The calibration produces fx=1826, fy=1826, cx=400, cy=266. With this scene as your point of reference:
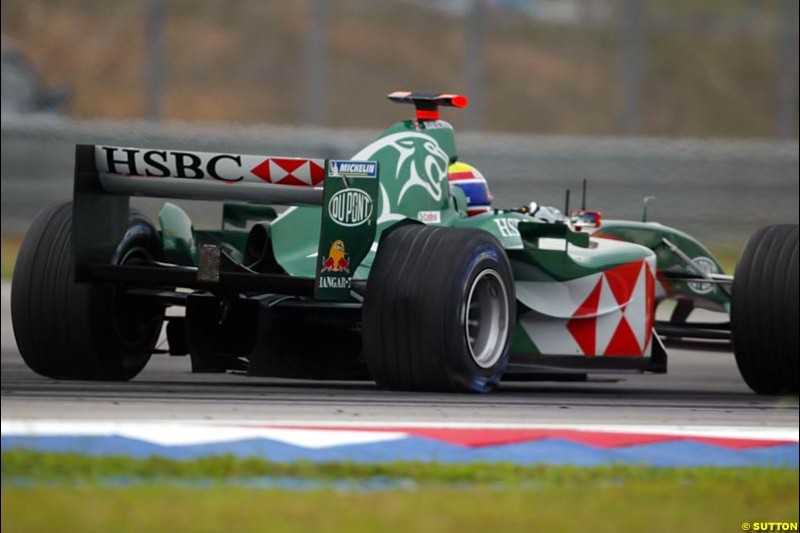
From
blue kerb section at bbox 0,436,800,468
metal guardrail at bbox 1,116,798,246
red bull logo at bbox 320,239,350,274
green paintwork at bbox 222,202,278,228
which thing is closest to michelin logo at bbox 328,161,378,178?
red bull logo at bbox 320,239,350,274

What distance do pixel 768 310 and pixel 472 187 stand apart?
173 centimetres

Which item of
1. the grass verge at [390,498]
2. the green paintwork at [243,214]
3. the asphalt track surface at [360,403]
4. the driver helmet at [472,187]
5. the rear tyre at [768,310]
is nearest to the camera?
the grass verge at [390,498]

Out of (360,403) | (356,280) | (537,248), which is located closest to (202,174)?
(356,280)

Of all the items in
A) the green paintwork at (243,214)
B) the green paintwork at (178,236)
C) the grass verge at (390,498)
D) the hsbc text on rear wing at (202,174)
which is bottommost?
the grass verge at (390,498)

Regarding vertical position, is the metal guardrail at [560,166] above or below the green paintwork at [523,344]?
above

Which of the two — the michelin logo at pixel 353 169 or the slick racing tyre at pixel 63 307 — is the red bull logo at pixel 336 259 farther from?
the slick racing tyre at pixel 63 307

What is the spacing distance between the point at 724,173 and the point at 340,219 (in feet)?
26.4

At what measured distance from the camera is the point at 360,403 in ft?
24.8

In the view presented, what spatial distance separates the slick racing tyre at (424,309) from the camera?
795cm

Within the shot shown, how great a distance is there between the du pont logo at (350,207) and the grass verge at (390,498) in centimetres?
241

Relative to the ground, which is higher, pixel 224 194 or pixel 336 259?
pixel 224 194

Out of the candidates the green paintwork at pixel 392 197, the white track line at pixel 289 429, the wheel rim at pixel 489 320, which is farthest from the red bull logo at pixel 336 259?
the white track line at pixel 289 429

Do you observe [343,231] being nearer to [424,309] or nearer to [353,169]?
[353,169]

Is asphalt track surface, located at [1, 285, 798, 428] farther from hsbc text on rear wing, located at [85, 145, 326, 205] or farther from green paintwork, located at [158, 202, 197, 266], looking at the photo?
hsbc text on rear wing, located at [85, 145, 326, 205]
